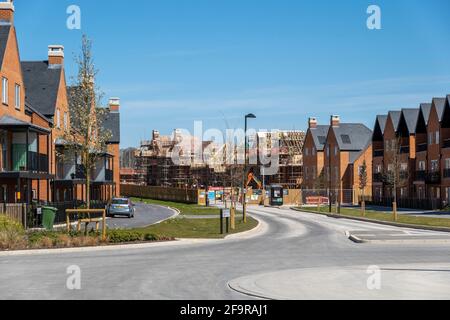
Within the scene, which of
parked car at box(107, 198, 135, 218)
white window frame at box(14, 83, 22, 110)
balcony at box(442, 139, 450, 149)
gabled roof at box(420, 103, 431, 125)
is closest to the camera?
white window frame at box(14, 83, 22, 110)

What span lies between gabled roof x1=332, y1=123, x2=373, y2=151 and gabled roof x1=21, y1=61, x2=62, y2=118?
49.8 metres

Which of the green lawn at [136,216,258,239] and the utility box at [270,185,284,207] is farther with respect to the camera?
the utility box at [270,185,284,207]

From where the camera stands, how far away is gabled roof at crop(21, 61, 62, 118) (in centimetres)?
4953

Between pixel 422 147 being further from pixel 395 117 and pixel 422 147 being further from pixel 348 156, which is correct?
pixel 348 156

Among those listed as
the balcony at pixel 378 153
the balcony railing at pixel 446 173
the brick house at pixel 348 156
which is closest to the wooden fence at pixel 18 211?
the balcony railing at pixel 446 173

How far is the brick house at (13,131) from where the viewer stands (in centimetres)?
3762

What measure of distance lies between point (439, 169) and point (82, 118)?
44.6m

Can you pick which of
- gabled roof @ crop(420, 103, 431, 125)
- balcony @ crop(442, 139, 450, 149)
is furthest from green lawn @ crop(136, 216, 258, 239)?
gabled roof @ crop(420, 103, 431, 125)

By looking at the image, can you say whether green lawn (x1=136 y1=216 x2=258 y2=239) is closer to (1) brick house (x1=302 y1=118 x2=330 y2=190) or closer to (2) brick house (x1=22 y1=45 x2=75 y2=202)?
(2) brick house (x1=22 y1=45 x2=75 y2=202)

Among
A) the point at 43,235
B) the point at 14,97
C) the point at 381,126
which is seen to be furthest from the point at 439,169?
the point at 43,235

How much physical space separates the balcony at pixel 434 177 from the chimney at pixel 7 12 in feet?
137

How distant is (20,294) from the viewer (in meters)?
13.5
